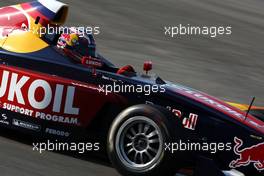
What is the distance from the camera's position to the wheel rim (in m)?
5.88

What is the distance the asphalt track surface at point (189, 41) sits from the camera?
451 inches

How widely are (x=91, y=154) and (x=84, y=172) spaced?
51 centimetres

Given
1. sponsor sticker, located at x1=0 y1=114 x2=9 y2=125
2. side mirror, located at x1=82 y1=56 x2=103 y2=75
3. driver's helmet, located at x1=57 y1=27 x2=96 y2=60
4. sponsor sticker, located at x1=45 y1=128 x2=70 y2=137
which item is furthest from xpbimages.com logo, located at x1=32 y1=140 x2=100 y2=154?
driver's helmet, located at x1=57 y1=27 x2=96 y2=60

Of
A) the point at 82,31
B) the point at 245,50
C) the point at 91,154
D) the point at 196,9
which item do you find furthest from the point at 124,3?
the point at 91,154

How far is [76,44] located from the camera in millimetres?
6957

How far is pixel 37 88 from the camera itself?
6.41 meters

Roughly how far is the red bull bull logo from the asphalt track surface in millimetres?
4419

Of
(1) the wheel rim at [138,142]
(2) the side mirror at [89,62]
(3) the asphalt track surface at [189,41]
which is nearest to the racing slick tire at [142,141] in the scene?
(1) the wheel rim at [138,142]

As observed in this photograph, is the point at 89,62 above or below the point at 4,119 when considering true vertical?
above

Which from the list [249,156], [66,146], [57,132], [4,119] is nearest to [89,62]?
[57,132]

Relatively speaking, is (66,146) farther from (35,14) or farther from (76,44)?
(35,14)

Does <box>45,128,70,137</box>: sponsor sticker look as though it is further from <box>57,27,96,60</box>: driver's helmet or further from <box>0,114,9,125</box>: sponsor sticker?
<box>57,27,96,60</box>: driver's helmet

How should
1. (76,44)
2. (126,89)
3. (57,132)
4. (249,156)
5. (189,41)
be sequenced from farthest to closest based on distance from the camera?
(189,41), (76,44), (57,132), (126,89), (249,156)

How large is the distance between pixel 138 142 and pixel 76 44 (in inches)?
60.4
